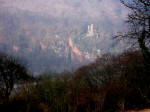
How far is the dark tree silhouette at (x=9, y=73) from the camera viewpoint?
32547 millimetres

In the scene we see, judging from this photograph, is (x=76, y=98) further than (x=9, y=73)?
No

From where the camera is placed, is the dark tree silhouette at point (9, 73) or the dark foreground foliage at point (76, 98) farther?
the dark tree silhouette at point (9, 73)

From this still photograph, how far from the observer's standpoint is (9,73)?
111ft

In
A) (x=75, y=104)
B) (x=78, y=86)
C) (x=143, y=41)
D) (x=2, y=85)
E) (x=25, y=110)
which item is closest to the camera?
(x=143, y=41)

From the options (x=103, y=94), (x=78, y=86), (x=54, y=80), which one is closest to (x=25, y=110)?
(x=54, y=80)

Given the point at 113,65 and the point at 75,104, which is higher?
the point at 113,65

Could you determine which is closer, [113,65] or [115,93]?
[115,93]

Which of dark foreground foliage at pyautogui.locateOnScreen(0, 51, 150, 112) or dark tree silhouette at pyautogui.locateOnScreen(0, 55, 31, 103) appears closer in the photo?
dark foreground foliage at pyautogui.locateOnScreen(0, 51, 150, 112)

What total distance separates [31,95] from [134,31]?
1975 centimetres

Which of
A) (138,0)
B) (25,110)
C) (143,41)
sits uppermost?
(138,0)

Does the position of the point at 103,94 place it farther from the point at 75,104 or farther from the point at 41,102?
the point at 41,102

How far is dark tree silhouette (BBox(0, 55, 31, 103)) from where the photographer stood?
1281 inches

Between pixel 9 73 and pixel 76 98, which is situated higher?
pixel 9 73

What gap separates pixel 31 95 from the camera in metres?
24.1
